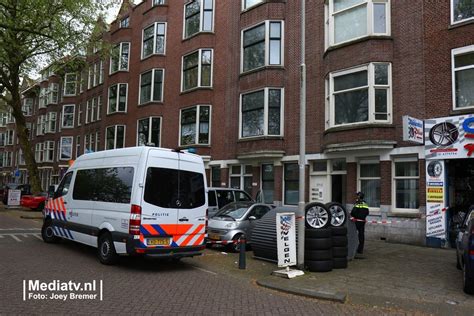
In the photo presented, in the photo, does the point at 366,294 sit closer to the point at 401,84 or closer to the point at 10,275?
the point at 10,275

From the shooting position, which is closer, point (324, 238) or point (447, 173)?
point (324, 238)

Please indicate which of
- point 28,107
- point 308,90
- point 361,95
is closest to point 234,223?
point 361,95

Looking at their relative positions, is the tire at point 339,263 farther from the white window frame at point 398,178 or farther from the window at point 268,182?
the window at point 268,182

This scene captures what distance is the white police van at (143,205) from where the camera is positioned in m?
8.91

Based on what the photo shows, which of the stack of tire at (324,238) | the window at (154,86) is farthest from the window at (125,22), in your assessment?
the stack of tire at (324,238)

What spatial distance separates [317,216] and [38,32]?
18.0 meters

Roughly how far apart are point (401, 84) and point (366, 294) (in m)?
9.89

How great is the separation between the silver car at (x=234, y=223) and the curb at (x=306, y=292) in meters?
3.72

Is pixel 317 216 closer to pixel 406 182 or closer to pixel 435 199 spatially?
pixel 435 199

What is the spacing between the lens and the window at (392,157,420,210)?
47.5 ft

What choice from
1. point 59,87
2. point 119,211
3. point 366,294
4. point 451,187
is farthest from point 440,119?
point 59,87

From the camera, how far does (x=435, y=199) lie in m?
13.6

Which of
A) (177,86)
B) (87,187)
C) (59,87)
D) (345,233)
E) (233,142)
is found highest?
(59,87)

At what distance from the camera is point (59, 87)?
44594 mm
